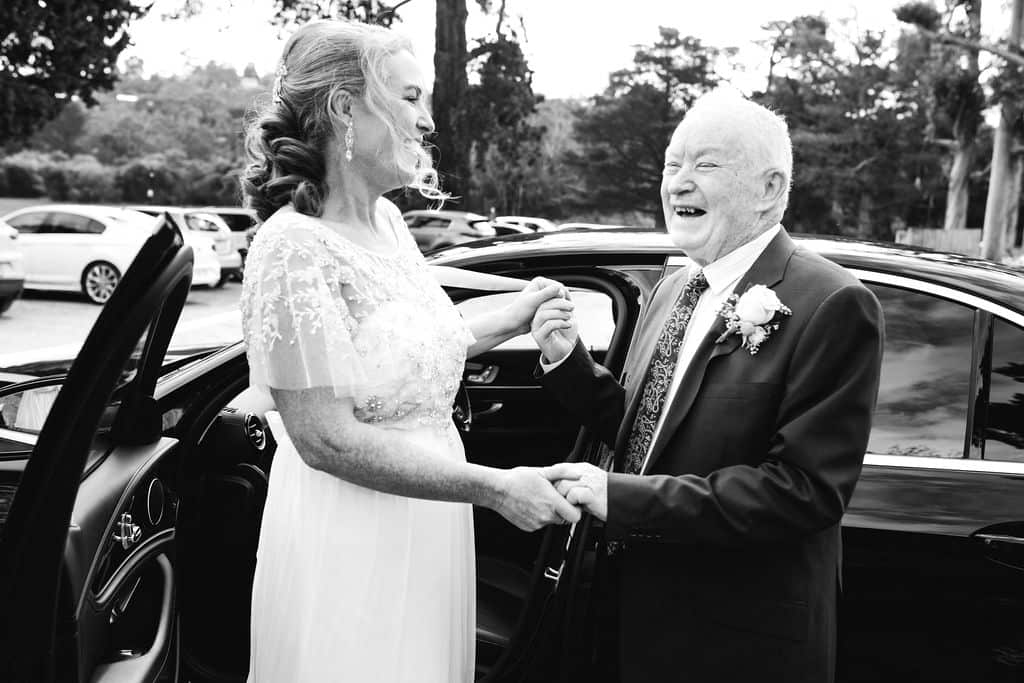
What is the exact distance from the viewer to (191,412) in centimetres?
274

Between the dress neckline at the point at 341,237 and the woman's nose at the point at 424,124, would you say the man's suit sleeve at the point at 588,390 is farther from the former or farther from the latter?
the woman's nose at the point at 424,124

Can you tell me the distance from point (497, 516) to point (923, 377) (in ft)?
4.91

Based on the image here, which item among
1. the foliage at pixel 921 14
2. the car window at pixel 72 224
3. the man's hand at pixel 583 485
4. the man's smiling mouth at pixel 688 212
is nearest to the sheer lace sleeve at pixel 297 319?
the man's hand at pixel 583 485

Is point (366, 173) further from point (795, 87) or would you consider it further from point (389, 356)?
point (795, 87)

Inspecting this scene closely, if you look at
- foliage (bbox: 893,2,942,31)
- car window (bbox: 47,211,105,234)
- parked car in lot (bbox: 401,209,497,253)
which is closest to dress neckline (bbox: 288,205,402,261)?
parked car in lot (bbox: 401,209,497,253)

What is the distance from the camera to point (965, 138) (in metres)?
34.2

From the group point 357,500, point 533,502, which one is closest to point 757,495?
point 533,502

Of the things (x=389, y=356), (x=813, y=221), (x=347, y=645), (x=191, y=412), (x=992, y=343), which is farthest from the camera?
(x=813, y=221)

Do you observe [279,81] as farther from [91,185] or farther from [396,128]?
[91,185]

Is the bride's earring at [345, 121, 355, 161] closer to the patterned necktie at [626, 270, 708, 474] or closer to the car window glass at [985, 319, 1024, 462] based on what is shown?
the patterned necktie at [626, 270, 708, 474]

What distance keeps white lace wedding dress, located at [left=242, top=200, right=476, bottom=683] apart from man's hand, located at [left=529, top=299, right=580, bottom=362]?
0.77 feet

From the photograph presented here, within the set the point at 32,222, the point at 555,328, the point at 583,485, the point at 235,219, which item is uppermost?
the point at 555,328

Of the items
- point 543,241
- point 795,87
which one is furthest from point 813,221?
point 543,241

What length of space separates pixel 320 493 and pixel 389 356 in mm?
368
